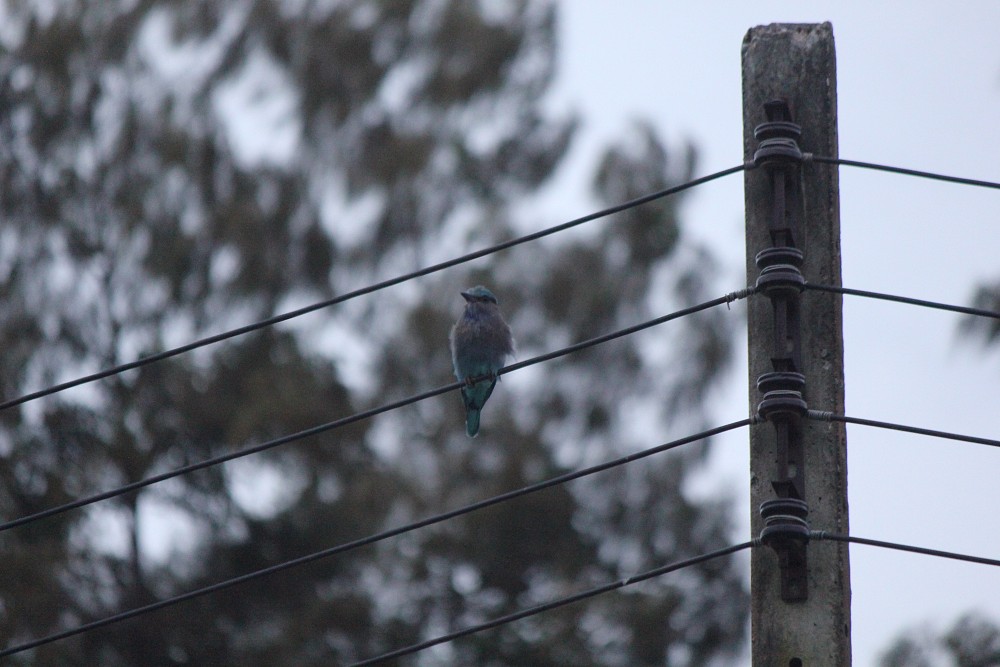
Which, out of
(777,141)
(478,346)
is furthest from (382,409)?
(478,346)

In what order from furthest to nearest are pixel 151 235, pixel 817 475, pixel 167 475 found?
pixel 151 235, pixel 167 475, pixel 817 475

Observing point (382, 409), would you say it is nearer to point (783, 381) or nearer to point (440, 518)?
point (440, 518)

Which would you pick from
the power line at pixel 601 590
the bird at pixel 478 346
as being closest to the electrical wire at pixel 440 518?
the power line at pixel 601 590

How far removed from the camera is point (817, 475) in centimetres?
387

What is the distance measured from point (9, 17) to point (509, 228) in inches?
209

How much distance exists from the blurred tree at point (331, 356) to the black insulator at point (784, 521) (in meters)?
8.14

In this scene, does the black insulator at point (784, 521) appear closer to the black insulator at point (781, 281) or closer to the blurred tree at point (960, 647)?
the black insulator at point (781, 281)

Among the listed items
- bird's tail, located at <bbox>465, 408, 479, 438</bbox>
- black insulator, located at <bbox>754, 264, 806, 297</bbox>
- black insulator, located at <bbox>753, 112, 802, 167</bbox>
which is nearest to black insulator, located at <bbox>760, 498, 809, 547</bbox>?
black insulator, located at <bbox>754, 264, 806, 297</bbox>

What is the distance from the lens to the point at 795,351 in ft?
13.0

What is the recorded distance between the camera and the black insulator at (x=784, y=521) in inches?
148

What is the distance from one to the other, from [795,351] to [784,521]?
0.46 meters

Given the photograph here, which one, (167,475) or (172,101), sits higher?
(172,101)

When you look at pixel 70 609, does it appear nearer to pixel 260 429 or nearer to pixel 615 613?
pixel 260 429

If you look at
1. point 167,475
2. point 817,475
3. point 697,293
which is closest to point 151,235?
point 697,293
